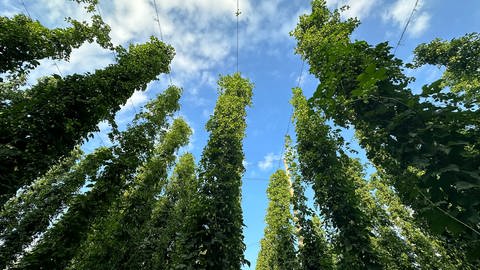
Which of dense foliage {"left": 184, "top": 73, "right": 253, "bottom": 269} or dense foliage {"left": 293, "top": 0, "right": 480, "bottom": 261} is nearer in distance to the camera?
dense foliage {"left": 293, "top": 0, "right": 480, "bottom": 261}

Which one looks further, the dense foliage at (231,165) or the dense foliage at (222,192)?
the dense foliage at (222,192)

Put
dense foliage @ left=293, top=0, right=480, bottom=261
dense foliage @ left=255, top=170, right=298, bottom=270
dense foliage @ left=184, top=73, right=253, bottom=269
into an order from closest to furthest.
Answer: dense foliage @ left=293, top=0, right=480, bottom=261 < dense foliage @ left=184, top=73, right=253, bottom=269 < dense foliage @ left=255, top=170, right=298, bottom=270

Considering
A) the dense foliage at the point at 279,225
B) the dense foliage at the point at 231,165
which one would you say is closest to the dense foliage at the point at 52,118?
the dense foliage at the point at 231,165

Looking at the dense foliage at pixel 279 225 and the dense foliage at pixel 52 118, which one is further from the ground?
the dense foliage at pixel 279 225

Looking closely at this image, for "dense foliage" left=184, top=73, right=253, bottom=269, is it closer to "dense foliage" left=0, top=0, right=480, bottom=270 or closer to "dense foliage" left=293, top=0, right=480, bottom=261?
"dense foliage" left=0, top=0, right=480, bottom=270

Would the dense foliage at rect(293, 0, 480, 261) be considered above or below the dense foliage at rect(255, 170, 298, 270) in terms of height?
below

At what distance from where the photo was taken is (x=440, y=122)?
4273mm

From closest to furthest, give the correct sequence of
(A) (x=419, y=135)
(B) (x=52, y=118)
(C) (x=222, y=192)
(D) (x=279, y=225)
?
(A) (x=419, y=135) < (B) (x=52, y=118) < (C) (x=222, y=192) < (D) (x=279, y=225)

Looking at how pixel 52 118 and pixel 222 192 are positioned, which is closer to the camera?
pixel 52 118

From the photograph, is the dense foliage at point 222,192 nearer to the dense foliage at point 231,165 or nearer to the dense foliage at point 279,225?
the dense foliage at point 231,165

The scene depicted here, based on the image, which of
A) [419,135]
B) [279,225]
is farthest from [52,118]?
[279,225]

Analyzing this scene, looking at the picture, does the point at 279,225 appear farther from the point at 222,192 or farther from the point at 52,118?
the point at 52,118

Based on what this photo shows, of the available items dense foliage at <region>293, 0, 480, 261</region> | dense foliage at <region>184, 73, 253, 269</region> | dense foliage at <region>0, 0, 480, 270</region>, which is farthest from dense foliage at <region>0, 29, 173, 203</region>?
dense foliage at <region>293, 0, 480, 261</region>

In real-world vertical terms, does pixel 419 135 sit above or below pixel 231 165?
below
